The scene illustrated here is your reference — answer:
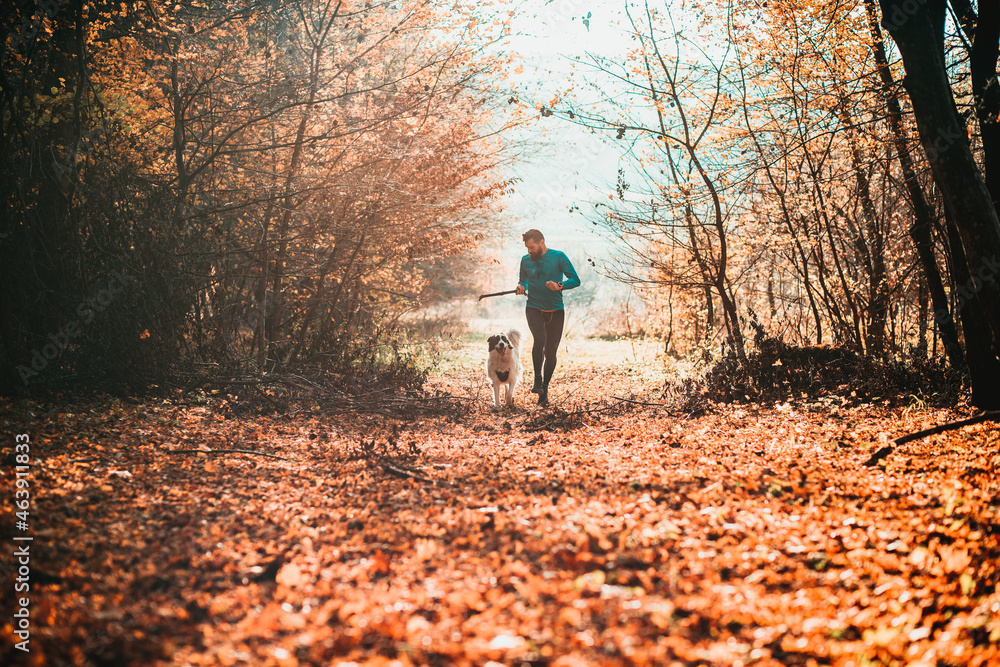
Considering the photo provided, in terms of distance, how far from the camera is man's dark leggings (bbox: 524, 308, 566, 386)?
9375 millimetres

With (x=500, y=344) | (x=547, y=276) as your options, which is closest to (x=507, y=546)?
(x=500, y=344)

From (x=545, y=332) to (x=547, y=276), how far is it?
858 millimetres

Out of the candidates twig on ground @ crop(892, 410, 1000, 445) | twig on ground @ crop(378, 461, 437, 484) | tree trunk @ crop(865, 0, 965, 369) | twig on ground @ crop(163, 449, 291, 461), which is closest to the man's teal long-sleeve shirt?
twig on ground @ crop(378, 461, 437, 484)

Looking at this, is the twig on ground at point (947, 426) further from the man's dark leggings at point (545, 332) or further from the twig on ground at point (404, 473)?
the man's dark leggings at point (545, 332)

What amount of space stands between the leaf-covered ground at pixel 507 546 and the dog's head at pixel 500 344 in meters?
2.18

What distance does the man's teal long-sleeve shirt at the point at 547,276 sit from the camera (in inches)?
368

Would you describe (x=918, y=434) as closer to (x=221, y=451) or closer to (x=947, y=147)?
(x=947, y=147)

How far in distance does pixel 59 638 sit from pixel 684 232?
11.2 meters

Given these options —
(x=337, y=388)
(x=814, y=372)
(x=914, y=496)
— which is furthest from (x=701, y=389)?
(x=337, y=388)

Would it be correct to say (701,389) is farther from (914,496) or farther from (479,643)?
(479,643)

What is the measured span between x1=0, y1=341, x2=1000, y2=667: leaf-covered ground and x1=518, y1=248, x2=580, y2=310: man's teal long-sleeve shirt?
9.32 ft

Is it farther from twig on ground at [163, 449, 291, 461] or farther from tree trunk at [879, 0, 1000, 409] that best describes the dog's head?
tree trunk at [879, 0, 1000, 409]

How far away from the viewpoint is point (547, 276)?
9.37 metres

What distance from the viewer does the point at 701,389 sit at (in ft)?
29.9
